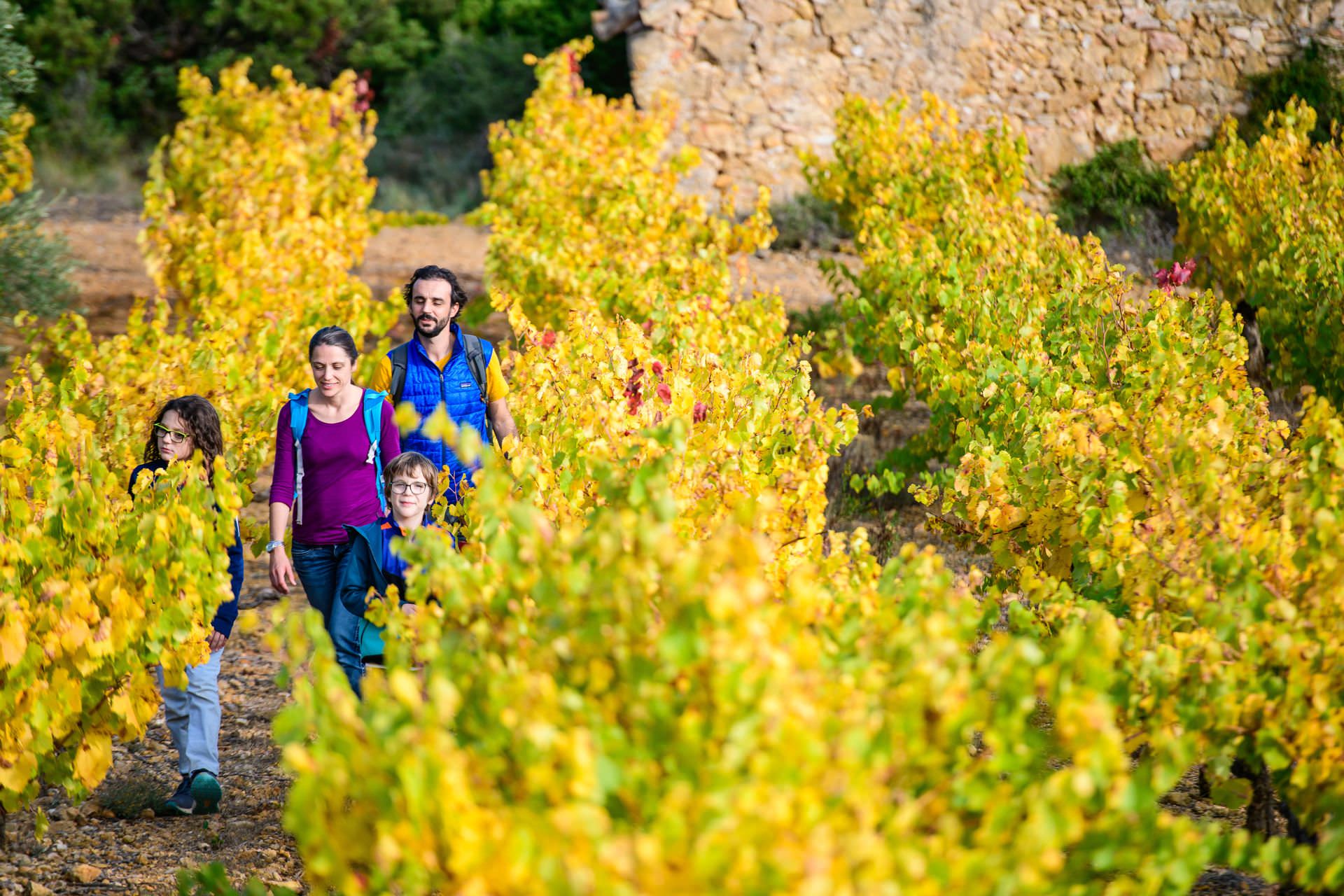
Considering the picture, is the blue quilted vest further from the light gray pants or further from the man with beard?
the light gray pants

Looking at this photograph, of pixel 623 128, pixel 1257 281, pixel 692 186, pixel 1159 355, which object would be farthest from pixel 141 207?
pixel 1159 355

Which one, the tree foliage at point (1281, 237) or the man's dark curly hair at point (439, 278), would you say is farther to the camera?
the tree foliage at point (1281, 237)

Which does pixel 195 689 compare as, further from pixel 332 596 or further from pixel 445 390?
pixel 445 390

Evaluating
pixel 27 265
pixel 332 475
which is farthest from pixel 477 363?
pixel 27 265

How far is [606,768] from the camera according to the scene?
151 centimetres

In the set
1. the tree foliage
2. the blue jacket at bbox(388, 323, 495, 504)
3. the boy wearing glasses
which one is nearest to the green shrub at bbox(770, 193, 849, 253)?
the tree foliage

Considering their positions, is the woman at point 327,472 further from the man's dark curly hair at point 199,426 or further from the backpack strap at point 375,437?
the man's dark curly hair at point 199,426

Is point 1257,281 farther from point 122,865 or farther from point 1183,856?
point 122,865

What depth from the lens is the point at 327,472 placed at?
3.56 meters

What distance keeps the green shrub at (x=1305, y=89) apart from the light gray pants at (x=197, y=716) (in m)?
10.1

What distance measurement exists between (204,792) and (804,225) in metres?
8.85

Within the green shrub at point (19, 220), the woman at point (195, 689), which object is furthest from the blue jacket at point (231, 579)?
the green shrub at point (19, 220)

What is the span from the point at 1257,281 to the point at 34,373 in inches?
206

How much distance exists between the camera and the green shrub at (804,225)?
11.4 metres
